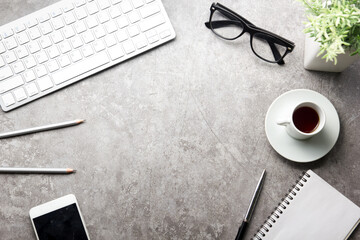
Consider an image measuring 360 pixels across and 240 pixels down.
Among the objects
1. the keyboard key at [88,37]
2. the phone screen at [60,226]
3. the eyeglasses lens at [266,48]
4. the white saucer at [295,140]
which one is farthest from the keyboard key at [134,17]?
the phone screen at [60,226]

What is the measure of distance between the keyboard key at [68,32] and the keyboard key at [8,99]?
0.21 metres

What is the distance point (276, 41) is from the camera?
988 millimetres

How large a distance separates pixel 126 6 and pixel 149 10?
6 centimetres

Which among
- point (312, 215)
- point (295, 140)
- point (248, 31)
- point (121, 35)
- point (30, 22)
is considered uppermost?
point (30, 22)

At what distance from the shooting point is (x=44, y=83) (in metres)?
0.98

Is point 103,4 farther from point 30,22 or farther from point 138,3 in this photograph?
point 30,22

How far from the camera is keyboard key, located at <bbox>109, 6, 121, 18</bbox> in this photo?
0.99 m

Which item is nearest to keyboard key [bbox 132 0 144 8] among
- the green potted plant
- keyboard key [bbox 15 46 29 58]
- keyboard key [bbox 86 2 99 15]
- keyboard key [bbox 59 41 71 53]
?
keyboard key [bbox 86 2 99 15]

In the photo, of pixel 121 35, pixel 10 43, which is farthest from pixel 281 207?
pixel 10 43

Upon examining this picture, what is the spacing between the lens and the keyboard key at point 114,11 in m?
0.99

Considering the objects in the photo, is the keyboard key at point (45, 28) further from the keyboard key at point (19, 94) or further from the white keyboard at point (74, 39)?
the keyboard key at point (19, 94)

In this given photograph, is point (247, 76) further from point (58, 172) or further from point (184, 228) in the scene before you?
point (58, 172)

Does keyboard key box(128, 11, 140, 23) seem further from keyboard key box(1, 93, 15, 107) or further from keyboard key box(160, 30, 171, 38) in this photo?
keyboard key box(1, 93, 15, 107)

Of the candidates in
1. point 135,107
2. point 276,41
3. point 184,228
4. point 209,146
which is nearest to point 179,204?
point 184,228
